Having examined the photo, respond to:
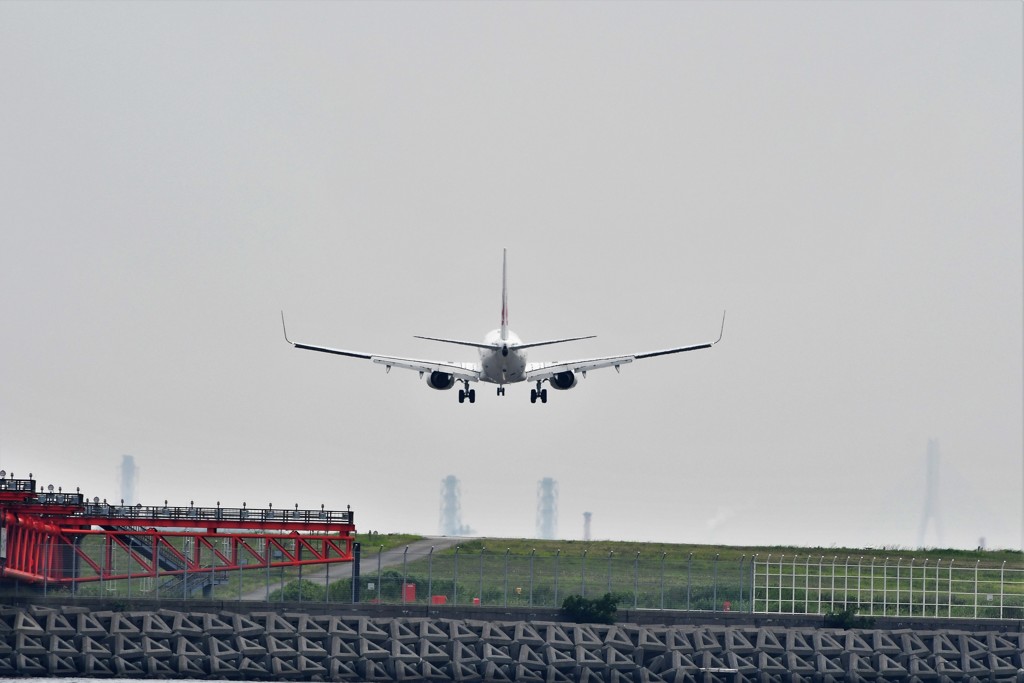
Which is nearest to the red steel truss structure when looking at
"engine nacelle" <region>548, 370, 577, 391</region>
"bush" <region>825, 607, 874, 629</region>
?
"engine nacelle" <region>548, 370, 577, 391</region>

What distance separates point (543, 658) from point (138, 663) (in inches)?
1199

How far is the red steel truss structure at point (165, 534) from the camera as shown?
16588cm

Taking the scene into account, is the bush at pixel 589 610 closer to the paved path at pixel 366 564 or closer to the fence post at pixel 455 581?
the fence post at pixel 455 581

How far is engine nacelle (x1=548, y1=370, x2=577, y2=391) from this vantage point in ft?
516

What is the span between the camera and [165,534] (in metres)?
166

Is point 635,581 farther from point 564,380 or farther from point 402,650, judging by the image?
point 402,650

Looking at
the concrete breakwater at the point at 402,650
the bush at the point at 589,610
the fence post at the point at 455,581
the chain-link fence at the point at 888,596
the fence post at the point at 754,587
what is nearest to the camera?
the concrete breakwater at the point at 402,650

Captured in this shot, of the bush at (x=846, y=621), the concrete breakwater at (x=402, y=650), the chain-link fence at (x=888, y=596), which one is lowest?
the concrete breakwater at (x=402, y=650)

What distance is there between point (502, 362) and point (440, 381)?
6861 mm

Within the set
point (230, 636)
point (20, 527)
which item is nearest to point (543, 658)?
point (230, 636)

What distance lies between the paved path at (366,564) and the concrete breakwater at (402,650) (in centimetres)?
438

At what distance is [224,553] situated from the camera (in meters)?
175

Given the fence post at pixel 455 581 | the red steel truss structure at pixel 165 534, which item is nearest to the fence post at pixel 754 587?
the fence post at pixel 455 581

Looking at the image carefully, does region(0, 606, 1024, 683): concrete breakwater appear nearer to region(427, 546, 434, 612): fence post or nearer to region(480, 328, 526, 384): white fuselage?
region(427, 546, 434, 612): fence post
